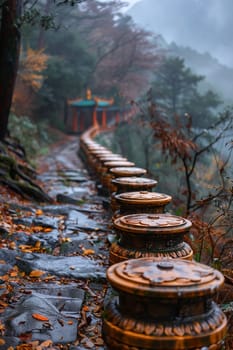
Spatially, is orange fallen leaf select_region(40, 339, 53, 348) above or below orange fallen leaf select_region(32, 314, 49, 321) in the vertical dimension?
below

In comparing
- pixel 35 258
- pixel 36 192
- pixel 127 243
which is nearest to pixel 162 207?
pixel 127 243

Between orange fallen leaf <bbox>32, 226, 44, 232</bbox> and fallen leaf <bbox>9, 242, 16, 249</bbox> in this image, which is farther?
orange fallen leaf <bbox>32, 226, 44, 232</bbox>

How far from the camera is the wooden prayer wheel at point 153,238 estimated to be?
362cm

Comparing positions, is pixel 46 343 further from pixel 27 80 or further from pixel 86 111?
pixel 86 111

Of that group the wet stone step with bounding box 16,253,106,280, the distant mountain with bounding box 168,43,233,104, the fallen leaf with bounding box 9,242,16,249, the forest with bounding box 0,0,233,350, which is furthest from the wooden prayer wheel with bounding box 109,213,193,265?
the distant mountain with bounding box 168,43,233,104

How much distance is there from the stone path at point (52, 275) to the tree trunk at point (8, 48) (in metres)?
3.90

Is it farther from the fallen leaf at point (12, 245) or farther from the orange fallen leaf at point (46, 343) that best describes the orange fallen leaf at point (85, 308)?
the fallen leaf at point (12, 245)

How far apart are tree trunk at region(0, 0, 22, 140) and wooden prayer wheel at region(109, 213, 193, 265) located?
7640mm

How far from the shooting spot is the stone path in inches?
142

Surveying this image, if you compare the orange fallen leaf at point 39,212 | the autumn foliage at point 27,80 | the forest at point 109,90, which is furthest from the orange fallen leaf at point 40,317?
the autumn foliage at point 27,80

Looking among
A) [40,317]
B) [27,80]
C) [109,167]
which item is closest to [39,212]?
[109,167]

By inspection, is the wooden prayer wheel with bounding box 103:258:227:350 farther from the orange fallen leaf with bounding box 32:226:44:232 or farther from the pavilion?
the pavilion

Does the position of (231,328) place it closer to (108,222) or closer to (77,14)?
(108,222)

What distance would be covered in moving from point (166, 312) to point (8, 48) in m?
9.41
